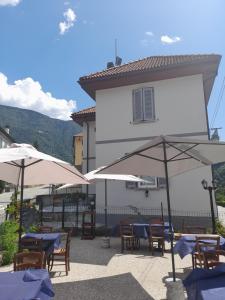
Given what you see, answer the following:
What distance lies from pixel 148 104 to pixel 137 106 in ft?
1.92

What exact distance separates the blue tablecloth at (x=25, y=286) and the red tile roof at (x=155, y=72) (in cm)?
1178

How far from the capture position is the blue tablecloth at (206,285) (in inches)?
117

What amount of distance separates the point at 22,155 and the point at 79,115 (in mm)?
14466

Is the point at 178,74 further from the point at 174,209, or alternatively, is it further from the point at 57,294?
the point at 57,294

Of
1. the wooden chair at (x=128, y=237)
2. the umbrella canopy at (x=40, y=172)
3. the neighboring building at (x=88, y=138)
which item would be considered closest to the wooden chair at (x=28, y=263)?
the umbrella canopy at (x=40, y=172)

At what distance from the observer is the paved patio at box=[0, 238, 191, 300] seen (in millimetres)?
5820

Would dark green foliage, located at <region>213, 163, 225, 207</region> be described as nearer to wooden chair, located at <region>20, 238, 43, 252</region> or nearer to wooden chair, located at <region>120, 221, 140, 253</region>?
wooden chair, located at <region>120, 221, 140, 253</region>

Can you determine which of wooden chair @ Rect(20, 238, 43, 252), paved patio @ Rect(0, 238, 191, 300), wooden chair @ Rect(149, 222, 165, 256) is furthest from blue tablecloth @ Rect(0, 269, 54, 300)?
wooden chair @ Rect(149, 222, 165, 256)

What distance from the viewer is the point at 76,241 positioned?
39.0 feet

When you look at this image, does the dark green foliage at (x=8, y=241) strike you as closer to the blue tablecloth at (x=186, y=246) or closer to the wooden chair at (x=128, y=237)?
the wooden chair at (x=128, y=237)

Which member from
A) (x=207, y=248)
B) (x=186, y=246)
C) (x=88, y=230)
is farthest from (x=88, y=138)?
(x=207, y=248)

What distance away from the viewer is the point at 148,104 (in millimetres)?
14320

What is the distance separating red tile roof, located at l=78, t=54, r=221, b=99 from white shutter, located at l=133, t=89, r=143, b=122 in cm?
62

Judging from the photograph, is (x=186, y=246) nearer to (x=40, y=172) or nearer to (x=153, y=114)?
(x=40, y=172)
